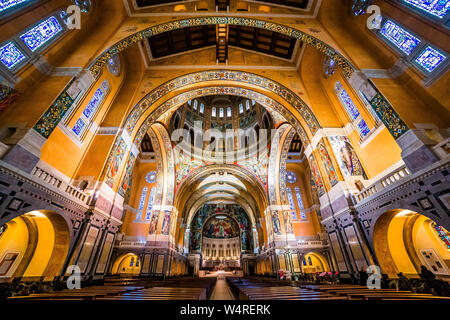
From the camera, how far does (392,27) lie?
21.3 feet

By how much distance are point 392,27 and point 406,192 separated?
6.10 m

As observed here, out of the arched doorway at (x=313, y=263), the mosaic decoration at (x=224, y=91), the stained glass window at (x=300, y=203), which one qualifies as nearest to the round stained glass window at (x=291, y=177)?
the stained glass window at (x=300, y=203)

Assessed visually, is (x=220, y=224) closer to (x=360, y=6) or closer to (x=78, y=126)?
(x=78, y=126)

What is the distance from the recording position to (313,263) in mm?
16594

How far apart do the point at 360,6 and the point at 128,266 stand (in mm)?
25146

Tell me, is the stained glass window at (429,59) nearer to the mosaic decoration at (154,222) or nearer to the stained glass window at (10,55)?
the stained glass window at (10,55)

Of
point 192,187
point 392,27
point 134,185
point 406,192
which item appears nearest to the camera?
point 406,192

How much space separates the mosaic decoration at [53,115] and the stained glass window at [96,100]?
2271 millimetres

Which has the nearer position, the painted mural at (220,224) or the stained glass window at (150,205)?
the stained glass window at (150,205)

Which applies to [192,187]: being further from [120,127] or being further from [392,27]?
[392,27]

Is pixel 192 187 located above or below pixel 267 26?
below

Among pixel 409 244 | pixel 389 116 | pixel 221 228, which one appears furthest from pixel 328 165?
pixel 221 228

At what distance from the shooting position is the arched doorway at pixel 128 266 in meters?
16.4
